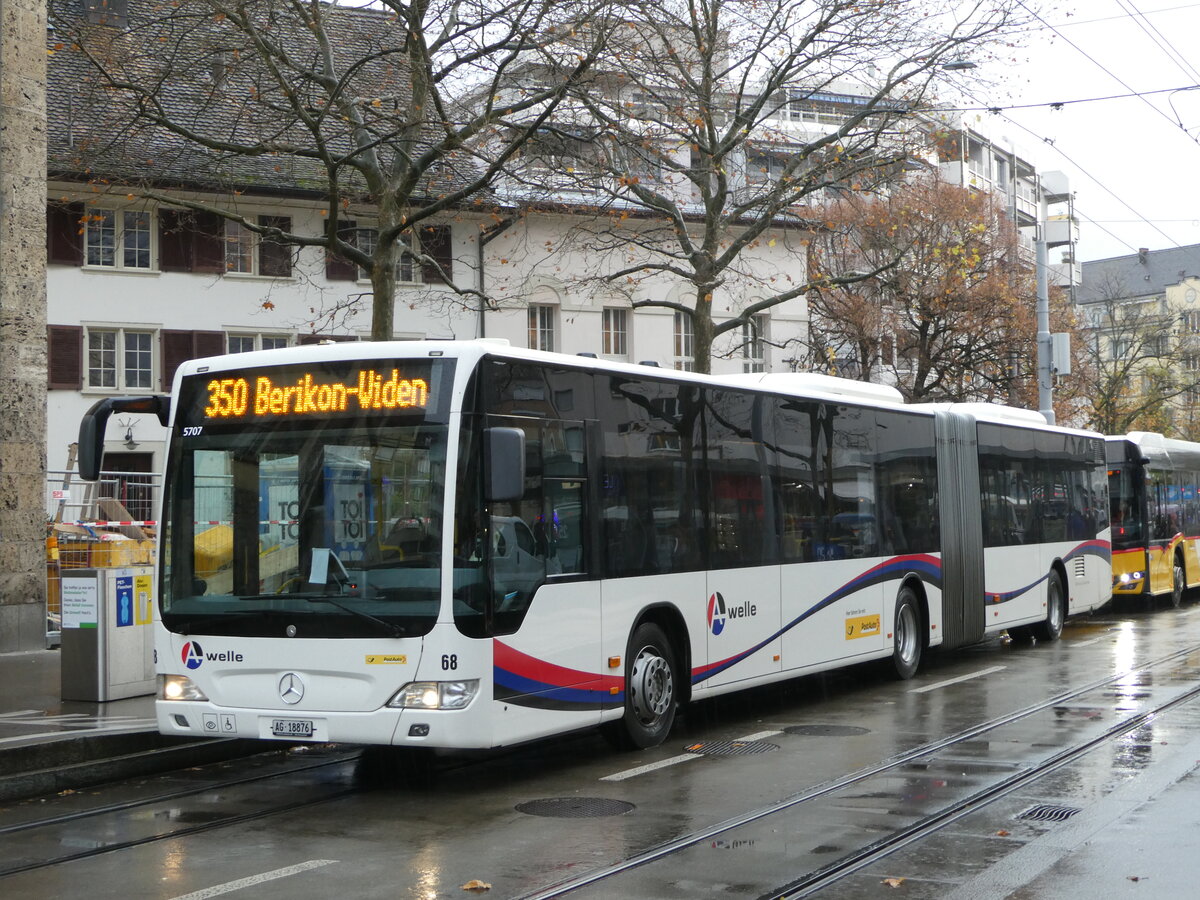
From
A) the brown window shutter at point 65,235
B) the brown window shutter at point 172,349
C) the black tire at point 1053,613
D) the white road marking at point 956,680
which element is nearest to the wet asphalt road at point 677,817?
the white road marking at point 956,680

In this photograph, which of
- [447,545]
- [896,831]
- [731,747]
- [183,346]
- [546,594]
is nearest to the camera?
[896,831]

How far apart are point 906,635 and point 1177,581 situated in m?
14.1

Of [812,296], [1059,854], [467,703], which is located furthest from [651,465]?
[812,296]

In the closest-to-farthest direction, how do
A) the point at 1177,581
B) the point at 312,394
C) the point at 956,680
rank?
the point at 312,394
the point at 956,680
the point at 1177,581

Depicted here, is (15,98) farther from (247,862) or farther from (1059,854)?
(1059,854)

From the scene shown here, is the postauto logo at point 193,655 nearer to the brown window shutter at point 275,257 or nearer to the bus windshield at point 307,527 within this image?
the bus windshield at point 307,527

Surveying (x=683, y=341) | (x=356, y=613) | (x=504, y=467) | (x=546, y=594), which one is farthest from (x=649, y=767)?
(x=683, y=341)

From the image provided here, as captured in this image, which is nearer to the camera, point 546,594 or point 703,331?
point 546,594

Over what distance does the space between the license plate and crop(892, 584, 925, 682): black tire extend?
814cm

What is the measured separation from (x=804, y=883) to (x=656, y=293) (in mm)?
33395

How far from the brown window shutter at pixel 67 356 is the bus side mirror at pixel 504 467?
85.1 feet

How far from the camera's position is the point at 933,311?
41.6 m

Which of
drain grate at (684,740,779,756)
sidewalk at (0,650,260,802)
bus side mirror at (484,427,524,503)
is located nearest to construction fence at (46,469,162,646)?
sidewalk at (0,650,260,802)

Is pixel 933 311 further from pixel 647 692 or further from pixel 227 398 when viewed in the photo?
pixel 227 398
